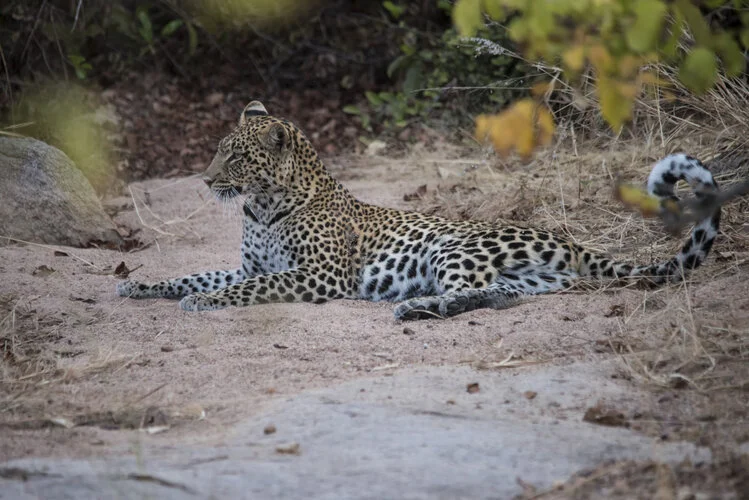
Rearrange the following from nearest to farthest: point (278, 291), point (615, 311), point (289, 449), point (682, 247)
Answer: point (289, 449)
point (615, 311)
point (682, 247)
point (278, 291)

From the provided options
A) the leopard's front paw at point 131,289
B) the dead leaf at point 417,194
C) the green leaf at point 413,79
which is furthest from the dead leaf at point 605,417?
the green leaf at point 413,79

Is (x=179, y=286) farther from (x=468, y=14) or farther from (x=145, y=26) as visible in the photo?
(x=145, y=26)

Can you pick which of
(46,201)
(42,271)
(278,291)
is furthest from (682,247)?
(46,201)

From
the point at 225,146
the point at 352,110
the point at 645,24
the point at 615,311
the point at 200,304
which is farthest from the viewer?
the point at 352,110

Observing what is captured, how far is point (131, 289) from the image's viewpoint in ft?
26.3

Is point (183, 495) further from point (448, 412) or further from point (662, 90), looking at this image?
point (662, 90)

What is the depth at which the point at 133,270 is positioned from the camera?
28.8 ft

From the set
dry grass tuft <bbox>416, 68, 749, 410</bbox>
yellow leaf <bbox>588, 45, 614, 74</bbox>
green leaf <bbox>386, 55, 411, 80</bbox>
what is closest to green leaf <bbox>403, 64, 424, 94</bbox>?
green leaf <bbox>386, 55, 411, 80</bbox>

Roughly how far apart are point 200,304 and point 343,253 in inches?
51.5

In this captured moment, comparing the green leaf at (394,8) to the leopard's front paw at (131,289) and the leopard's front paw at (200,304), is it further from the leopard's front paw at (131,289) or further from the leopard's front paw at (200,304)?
the leopard's front paw at (200,304)

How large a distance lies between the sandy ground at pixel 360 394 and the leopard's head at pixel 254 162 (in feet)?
3.57

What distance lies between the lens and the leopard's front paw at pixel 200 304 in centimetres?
749

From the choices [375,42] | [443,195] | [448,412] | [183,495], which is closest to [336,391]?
[448,412]

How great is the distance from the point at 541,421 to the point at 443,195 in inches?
238
